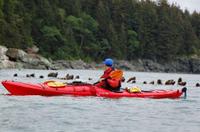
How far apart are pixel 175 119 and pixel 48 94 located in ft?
24.9

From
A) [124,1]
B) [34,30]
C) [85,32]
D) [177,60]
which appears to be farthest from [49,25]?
[177,60]

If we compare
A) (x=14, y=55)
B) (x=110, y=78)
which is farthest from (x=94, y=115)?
(x=14, y=55)

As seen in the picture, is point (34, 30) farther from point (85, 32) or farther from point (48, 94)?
point (48, 94)

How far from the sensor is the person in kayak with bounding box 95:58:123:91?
80.9ft

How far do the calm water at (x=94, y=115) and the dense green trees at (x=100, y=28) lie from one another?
6015 centimetres

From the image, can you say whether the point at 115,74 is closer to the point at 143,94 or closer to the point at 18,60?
the point at 143,94

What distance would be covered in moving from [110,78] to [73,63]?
68077mm

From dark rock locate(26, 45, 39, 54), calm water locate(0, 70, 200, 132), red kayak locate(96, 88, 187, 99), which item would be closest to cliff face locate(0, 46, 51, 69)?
dark rock locate(26, 45, 39, 54)

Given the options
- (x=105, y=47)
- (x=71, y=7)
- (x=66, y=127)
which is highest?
(x=71, y=7)

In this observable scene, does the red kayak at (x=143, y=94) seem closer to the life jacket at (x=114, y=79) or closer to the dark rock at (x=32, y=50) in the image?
the life jacket at (x=114, y=79)

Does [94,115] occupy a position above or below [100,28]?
below

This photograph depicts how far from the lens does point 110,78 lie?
24703mm

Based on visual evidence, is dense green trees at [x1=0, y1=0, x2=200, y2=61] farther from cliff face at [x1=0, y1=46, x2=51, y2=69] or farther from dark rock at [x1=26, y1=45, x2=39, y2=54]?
cliff face at [x1=0, y1=46, x2=51, y2=69]

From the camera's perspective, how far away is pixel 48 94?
2405cm
